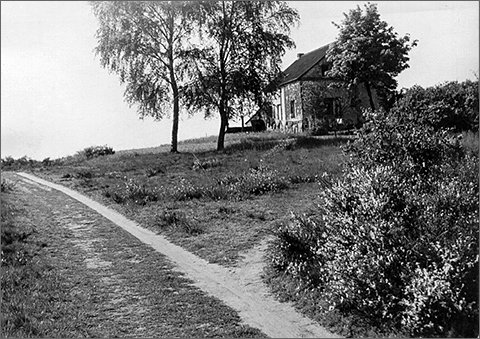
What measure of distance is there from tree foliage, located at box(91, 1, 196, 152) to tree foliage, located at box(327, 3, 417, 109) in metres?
12.3

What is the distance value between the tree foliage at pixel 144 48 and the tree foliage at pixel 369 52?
12.3m

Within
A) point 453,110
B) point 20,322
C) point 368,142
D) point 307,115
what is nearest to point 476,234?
point 368,142

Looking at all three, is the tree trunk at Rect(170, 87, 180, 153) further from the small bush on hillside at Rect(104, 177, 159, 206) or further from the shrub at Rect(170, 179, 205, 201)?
the shrub at Rect(170, 179, 205, 201)

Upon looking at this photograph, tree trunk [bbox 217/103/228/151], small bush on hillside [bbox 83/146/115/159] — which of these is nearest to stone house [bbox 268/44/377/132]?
tree trunk [bbox 217/103/228/151]

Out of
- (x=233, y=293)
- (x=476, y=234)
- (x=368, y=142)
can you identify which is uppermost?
(x=368, y=142)

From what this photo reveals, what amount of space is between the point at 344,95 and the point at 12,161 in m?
25.0

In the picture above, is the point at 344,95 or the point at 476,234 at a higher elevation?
the point at 344,95

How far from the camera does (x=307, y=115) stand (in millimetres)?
40469

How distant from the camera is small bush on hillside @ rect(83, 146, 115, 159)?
38.6 meters

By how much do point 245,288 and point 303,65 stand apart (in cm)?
3917

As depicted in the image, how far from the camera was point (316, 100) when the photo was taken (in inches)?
1592

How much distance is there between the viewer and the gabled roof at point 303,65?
4275 cm

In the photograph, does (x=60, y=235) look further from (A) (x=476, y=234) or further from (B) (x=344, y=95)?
(B) (x=344, y=95)

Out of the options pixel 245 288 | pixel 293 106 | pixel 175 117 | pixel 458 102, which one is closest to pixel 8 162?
pixel 175 117
